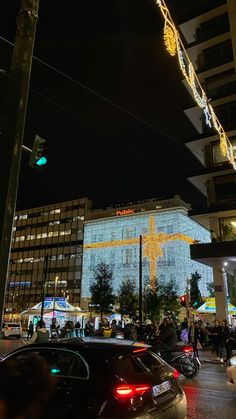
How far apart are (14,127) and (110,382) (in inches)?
133

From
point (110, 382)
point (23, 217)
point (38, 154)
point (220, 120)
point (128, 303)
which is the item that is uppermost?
point (23, 217)

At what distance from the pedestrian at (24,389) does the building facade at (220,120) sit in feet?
81.5

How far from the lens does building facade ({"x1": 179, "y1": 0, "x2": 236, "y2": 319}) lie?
28.6 meters

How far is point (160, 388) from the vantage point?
5195mm

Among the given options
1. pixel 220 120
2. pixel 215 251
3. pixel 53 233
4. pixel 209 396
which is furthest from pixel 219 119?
pixel 53 233

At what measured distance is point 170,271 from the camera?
3310 inches

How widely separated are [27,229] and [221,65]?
88.3 m

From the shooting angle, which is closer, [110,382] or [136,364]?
[110,382]

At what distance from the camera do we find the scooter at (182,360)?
12828 millimetres

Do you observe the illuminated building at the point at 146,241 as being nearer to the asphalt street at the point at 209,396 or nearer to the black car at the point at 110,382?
the asphalt street at the point at 209,396

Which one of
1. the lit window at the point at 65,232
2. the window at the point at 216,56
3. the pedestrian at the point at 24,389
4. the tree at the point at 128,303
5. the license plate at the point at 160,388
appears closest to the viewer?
the pedestrian at the point at 24,389

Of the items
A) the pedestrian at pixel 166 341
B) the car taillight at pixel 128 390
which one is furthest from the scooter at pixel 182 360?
the car taillight at pixel 128 390

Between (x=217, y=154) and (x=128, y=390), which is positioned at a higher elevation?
(x=217, y=154)

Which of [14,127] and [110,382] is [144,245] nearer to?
[110,382]
